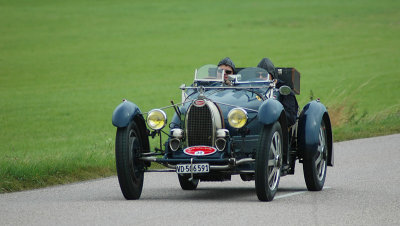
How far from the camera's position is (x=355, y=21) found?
2484 inches

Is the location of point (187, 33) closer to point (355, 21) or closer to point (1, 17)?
point (355, 21)

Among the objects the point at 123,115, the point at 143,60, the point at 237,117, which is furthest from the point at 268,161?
the point at 143,60

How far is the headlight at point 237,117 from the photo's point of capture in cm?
1030

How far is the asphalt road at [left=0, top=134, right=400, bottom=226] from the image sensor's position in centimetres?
834

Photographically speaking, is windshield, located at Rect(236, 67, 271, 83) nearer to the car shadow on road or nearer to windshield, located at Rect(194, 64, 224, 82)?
windshield, located at Rect(194, 64, 224, 82)

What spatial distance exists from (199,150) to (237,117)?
1.89 feet

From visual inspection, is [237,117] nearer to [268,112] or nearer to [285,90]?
[268,112]

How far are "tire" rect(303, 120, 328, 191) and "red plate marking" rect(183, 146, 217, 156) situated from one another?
152 cm

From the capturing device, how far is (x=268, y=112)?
10.1 m

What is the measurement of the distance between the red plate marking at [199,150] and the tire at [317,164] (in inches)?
59.7

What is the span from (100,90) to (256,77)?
28.1 m

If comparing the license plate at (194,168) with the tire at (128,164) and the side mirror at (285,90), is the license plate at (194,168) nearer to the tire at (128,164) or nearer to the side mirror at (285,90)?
the tire at (128,164)

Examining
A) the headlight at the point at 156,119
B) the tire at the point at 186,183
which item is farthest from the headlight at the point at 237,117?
the tire at the point at 186,183

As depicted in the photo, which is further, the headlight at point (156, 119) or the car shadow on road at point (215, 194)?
the headlight at point (156, 119)
